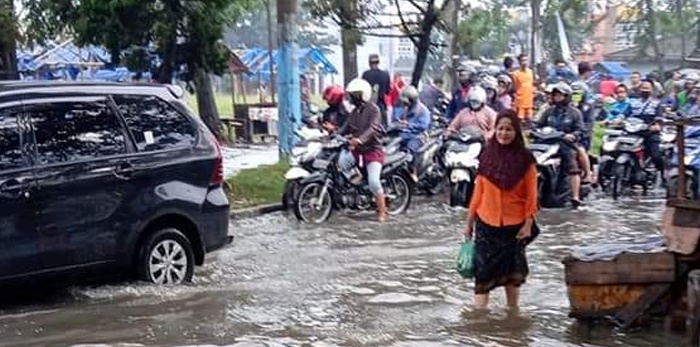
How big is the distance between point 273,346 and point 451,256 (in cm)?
425

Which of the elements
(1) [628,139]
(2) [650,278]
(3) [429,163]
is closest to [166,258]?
(2) [650,278]

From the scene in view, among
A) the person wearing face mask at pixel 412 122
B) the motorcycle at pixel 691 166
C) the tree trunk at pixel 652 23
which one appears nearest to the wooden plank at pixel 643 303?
the motorcycle at pixel 691 166

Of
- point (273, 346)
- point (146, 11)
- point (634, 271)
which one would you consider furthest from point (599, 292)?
point (146, 11)

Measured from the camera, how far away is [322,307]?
909 centimetres

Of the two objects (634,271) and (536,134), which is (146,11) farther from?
(634,271)

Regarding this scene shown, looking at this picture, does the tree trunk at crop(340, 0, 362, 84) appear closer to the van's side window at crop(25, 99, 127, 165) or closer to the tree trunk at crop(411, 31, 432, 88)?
the tree trunk at crop(411, 31, 432, 88)

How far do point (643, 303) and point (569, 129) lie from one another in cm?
817

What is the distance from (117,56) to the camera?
1653 centimetres

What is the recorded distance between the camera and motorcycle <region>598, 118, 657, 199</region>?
1716 centimetres

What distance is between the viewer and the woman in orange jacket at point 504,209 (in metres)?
8.52

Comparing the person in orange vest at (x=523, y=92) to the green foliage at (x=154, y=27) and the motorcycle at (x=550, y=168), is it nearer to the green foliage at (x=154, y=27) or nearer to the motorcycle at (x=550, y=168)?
the motorcycle at (x=550, y=168)

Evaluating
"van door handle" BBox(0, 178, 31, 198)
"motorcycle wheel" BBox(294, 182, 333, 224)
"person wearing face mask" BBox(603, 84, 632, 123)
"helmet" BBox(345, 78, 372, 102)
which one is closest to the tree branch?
"person wearing face mask" BBox(603, 84, 632, 123)

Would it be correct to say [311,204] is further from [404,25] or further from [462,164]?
[404,25]

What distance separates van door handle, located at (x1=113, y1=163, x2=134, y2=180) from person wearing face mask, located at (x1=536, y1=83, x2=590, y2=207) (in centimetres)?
769
